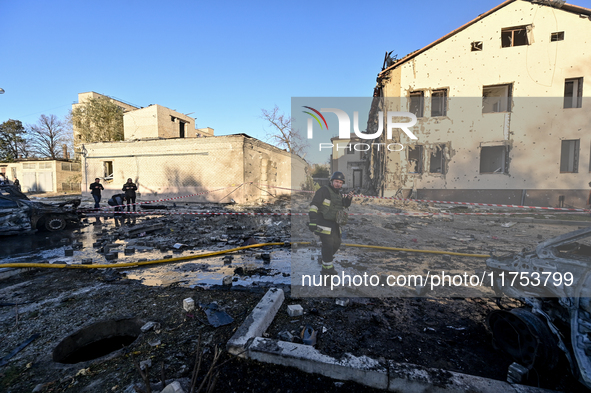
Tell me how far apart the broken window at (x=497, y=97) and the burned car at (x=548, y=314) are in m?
15.2

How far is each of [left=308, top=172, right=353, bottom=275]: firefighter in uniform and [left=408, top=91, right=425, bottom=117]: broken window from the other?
43.3 feet

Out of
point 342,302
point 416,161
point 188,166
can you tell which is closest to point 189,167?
point 188,166

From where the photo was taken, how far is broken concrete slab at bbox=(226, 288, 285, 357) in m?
2.37

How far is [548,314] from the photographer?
7.28 feet

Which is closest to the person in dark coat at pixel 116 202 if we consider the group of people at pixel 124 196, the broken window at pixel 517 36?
the group of people at pixel 124 196

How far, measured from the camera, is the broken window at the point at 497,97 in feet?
45.6

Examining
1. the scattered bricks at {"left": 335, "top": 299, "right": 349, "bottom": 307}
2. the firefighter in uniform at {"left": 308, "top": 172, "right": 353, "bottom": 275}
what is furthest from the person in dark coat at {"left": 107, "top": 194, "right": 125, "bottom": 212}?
the scattered bricks at {"left": 335, "top": 299, "right": 349, "bottom": 307}

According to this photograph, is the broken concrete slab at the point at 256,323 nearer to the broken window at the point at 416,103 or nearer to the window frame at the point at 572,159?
the broken window at the point at 416,103

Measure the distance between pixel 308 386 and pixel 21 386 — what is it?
7.80 ft

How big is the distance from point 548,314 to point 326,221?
9.20 ft

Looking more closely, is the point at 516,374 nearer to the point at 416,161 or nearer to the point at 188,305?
the point at 188,305

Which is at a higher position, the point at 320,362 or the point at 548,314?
the point at 548,314

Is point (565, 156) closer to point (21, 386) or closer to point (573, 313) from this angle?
point (573, 313)

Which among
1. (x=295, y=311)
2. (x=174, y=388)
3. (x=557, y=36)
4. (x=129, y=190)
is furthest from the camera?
(x=557, y=36)
